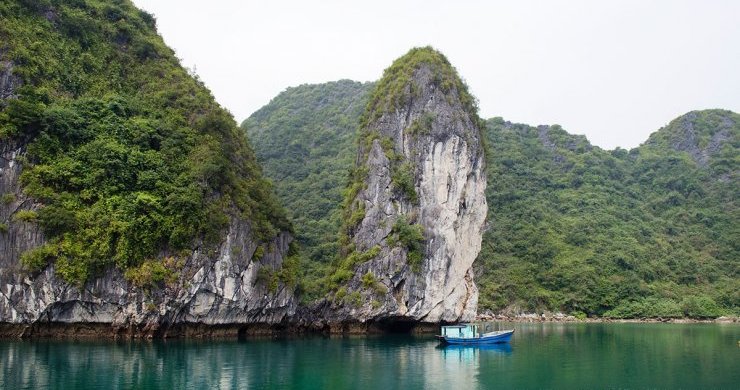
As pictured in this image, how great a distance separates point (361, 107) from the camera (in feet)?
283

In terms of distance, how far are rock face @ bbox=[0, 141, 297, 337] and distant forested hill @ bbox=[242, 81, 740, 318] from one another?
12218 millimetres

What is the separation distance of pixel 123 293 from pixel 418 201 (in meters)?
20.1

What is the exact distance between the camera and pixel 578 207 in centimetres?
7694

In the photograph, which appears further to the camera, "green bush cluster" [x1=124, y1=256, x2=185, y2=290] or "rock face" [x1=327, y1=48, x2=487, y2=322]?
"rock face" [x1=327, y1=48, x2=487, y2=322]

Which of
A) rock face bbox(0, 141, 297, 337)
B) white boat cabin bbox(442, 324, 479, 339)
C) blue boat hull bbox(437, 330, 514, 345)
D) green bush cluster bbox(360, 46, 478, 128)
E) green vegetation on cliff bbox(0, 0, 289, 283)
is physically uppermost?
green bush cluster bbox(360, 46, 478, 128)

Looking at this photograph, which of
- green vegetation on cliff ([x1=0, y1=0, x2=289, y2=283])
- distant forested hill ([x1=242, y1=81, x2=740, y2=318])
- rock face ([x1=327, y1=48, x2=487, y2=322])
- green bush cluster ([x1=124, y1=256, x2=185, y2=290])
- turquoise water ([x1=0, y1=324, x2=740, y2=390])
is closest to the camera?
turquoise water ([x1=0, y1=324, x2=740, y2=390])

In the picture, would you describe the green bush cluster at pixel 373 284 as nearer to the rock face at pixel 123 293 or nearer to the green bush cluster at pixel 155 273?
the rock face at pixel 123 293

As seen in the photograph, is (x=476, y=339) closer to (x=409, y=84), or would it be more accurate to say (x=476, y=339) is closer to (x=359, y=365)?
(x=359, y=365)

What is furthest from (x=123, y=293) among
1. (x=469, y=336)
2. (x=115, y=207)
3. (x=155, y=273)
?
(x=469, y=336)

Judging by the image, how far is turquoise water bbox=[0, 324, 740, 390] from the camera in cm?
2034

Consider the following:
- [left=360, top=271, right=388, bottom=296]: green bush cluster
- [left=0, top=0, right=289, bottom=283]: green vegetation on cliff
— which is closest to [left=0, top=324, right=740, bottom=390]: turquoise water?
[left=360, top=271, right=388, bottom=296]: green bush cluster

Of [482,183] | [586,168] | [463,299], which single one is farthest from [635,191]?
[463,299]

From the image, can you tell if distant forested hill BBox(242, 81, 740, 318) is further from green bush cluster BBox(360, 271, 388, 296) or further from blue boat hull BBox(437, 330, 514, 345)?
blue boat hull BBox(437, 330, 514, 345)

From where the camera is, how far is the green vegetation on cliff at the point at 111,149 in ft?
103
